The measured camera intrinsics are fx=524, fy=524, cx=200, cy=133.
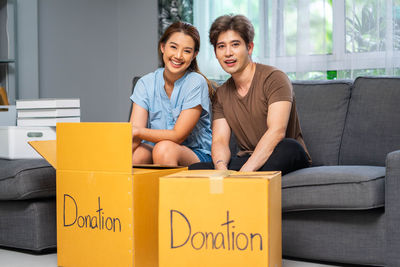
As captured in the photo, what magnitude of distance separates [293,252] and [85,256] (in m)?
0.77

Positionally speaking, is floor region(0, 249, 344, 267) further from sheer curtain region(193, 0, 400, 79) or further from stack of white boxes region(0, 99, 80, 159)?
sheer curtain region(193, 0, 400, 79)

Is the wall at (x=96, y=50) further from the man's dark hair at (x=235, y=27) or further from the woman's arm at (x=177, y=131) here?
the man's dark hair at (x=235, y=27)

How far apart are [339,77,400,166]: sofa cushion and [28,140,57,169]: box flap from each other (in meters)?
1.26

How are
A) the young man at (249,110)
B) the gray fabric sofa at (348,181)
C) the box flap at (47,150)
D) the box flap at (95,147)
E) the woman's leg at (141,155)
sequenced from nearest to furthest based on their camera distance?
1. the box flap at (95,147)
2. the gray fabric sofa at (348,181)
3. the box flap at (47,150)
4. the young man at (249,110)
5. the woman's leg at (141,155)

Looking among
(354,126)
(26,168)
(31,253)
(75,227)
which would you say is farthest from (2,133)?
(354,126)

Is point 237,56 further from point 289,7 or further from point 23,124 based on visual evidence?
point 289,7

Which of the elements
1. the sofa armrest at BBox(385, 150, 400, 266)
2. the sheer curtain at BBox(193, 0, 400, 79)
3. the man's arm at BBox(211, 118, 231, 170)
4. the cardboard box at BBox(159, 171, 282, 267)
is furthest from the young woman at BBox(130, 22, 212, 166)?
the sheer curtain at BBox(193, 0, 400, 79)

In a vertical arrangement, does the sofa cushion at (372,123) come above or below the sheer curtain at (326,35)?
below

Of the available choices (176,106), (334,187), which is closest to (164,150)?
(176,106)

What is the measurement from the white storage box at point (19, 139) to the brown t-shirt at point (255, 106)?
81 centimetres

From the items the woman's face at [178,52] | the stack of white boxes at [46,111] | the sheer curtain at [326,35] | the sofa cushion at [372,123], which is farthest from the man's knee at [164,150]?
the sheer curtain at [326,35]

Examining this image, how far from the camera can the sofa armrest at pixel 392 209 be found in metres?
1.71

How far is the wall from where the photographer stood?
153 inches

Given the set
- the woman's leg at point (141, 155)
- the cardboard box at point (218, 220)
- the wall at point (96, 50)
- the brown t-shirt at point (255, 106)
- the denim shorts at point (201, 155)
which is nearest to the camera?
the cardboard box at point (218, 220)
